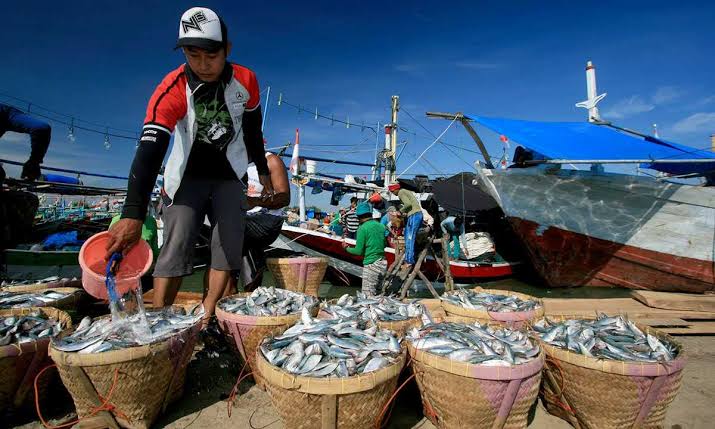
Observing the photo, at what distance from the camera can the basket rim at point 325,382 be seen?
78.3 inches

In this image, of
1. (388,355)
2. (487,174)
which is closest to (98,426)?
(388,355)

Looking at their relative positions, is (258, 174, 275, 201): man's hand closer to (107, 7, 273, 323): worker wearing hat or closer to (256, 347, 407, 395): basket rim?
(107, 7, 273, 323): worker wearing hat

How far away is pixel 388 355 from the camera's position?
2434 mm

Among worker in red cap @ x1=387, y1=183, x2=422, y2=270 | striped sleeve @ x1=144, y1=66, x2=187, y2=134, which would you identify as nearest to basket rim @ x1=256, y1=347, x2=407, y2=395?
striped sleeve @ x1=144, y1=66, x2=187, y2=134

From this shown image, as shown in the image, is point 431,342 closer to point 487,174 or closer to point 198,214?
point 198,214

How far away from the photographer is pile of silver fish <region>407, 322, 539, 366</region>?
235 cm

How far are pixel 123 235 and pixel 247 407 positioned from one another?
1.61 m

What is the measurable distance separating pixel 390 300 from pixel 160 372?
2.32 metres

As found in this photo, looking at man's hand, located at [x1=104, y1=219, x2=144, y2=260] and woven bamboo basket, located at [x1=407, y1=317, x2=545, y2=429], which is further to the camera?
man's hand, located at [x1=104, y1=219, x2=144, y2=260]

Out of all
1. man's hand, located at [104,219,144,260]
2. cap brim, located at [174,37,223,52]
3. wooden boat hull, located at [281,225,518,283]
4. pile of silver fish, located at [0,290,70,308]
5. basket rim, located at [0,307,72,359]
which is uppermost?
cap brim, located at [174,37,223,52]

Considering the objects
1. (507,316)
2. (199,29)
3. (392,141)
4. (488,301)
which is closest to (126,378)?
(199,29)

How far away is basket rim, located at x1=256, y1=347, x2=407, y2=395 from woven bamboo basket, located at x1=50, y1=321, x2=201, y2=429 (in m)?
0.79

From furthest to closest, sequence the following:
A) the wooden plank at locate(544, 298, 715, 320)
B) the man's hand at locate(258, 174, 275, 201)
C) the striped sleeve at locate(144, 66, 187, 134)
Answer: the wooden plank at locate(544, 298, 715, 320)
the man's hand at locate(258, 174, 275, 201)
the striped sleeve at locate(144, 66, 187, 134)

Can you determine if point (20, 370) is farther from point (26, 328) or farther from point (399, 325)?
point (399, 325)
